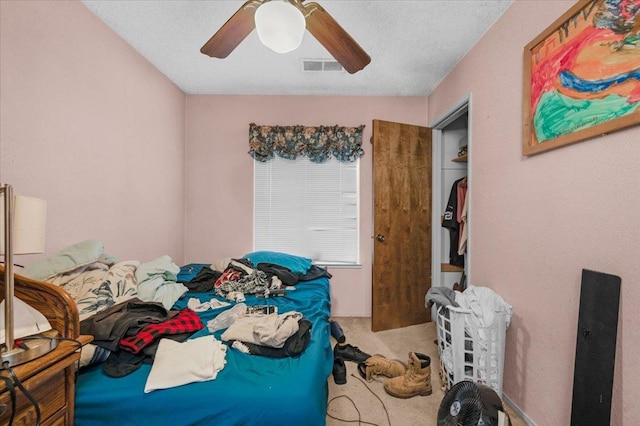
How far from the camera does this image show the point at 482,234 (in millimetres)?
2143

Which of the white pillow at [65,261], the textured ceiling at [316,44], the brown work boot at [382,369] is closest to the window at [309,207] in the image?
the textured ceiling at [316,44]

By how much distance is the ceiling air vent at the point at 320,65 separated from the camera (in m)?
2.57

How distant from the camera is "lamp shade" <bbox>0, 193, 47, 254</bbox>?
2.77 ft

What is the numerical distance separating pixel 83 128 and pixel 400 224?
2.77 m

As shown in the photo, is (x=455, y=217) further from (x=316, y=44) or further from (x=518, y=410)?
(x=316, y=44)

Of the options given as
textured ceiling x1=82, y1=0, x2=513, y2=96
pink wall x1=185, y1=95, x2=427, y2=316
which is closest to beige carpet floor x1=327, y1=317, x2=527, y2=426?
pink wall x1=185, y1=95, x2=427, y2=316

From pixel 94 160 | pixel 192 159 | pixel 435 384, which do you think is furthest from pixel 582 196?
pixel 192 159

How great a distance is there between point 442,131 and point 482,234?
1596mm

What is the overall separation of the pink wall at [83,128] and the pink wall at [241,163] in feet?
1.41

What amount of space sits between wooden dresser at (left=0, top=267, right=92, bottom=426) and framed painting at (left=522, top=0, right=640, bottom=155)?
86.2 inches

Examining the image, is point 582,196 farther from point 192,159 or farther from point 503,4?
point 192,159

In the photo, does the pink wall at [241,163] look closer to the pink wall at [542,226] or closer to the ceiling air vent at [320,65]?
the ceiling air vent at [320,65]

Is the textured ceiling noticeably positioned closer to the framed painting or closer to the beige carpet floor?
the framed painting

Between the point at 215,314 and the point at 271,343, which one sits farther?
the point at 215,314
